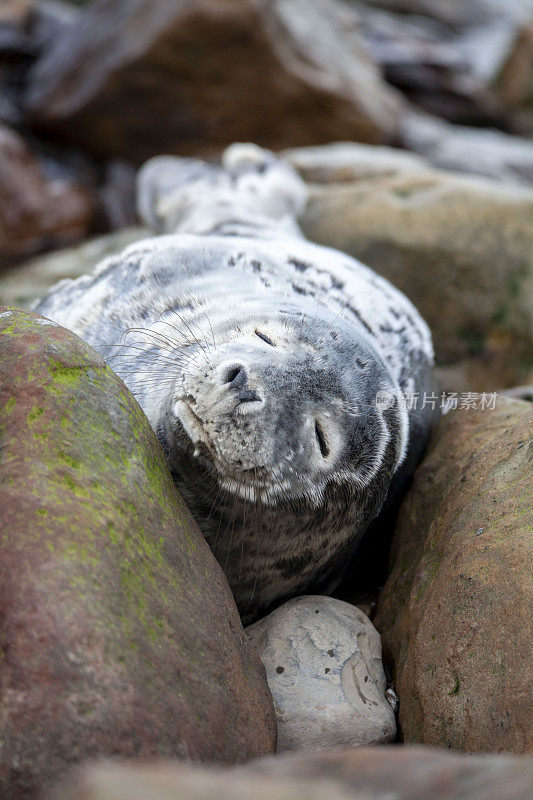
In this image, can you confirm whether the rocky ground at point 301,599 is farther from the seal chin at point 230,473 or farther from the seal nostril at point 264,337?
the seal nostril at point 264,337

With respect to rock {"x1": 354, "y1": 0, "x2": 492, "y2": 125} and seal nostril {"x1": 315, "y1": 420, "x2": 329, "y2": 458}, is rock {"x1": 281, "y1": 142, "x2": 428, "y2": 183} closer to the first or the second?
seal nostril {"x1": 315, "y1": 420, "x2": 329, "y2": 458}

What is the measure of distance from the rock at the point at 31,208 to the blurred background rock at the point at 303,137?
2 cm

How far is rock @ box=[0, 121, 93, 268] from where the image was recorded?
255 inches

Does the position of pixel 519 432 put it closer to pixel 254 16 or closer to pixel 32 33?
pixel 254 16

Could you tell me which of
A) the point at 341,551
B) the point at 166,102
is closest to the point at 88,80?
the point at 166,102

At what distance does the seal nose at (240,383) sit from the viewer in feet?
8.00

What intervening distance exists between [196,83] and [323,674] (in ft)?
20.8

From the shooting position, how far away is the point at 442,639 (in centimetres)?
252

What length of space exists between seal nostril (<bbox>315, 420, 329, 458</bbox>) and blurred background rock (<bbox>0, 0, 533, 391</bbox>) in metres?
2.71

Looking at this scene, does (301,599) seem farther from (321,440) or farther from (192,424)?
(192,424)

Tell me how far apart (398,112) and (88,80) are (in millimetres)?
3479

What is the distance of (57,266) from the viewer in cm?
604

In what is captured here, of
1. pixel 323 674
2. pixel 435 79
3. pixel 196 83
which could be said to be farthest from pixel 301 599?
pixel 435 79

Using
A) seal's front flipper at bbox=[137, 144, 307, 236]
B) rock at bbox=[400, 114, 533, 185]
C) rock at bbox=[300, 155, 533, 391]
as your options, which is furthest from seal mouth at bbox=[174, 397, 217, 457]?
rock at bbox=[400, 114, 533, 185]
